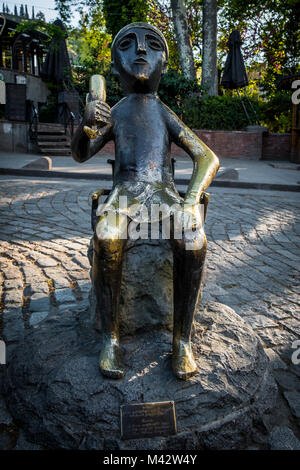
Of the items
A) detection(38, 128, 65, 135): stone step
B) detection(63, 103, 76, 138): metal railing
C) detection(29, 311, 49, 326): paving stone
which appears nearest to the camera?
detection(29, 311, 49, 326): paving stone

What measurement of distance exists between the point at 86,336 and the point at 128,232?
69cm

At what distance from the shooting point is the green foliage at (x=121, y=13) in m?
16.3

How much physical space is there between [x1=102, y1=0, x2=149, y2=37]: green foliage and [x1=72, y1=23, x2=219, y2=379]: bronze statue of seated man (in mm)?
16193

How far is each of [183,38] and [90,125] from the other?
1383 centimetres

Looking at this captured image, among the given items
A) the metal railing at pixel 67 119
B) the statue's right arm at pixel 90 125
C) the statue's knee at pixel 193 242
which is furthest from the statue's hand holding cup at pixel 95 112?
the metal railing at pixel 67 119

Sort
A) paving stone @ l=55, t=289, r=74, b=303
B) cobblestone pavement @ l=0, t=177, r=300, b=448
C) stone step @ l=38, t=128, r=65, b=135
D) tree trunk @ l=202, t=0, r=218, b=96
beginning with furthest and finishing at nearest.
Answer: stone step @ l=38, t=128, r=65, b=135 → tree trunk @ l=202, t=0, r=218, b=96 → paving stone @ l=55, t=289, r=74, b=303 → cobblestone pavement @ l=0, t=177, r=300, b=448

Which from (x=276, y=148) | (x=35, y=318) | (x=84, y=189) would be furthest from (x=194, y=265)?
(x=276, y=148)

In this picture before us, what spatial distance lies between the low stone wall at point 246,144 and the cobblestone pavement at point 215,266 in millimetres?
6819

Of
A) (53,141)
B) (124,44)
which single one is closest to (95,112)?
(124,44)

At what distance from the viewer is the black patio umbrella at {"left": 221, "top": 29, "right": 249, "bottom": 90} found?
14859 millimetres

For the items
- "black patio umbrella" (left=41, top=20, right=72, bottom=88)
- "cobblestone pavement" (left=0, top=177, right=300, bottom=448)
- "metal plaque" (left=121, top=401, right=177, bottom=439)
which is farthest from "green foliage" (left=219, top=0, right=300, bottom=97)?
"metal plaque" (left=121, top=401, right=177, bottom=439)

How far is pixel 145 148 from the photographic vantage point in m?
2.29

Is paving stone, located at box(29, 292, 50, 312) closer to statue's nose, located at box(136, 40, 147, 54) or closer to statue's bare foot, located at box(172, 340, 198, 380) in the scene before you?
statue's bare foot, located at box(172, 340, 198, 380)

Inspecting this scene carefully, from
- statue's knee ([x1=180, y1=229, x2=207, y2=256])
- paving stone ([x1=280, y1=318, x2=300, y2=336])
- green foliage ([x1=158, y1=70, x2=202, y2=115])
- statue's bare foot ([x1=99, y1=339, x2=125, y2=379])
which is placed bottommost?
paving stone ([x1=280, y1=318, x2=300, y2=336])
